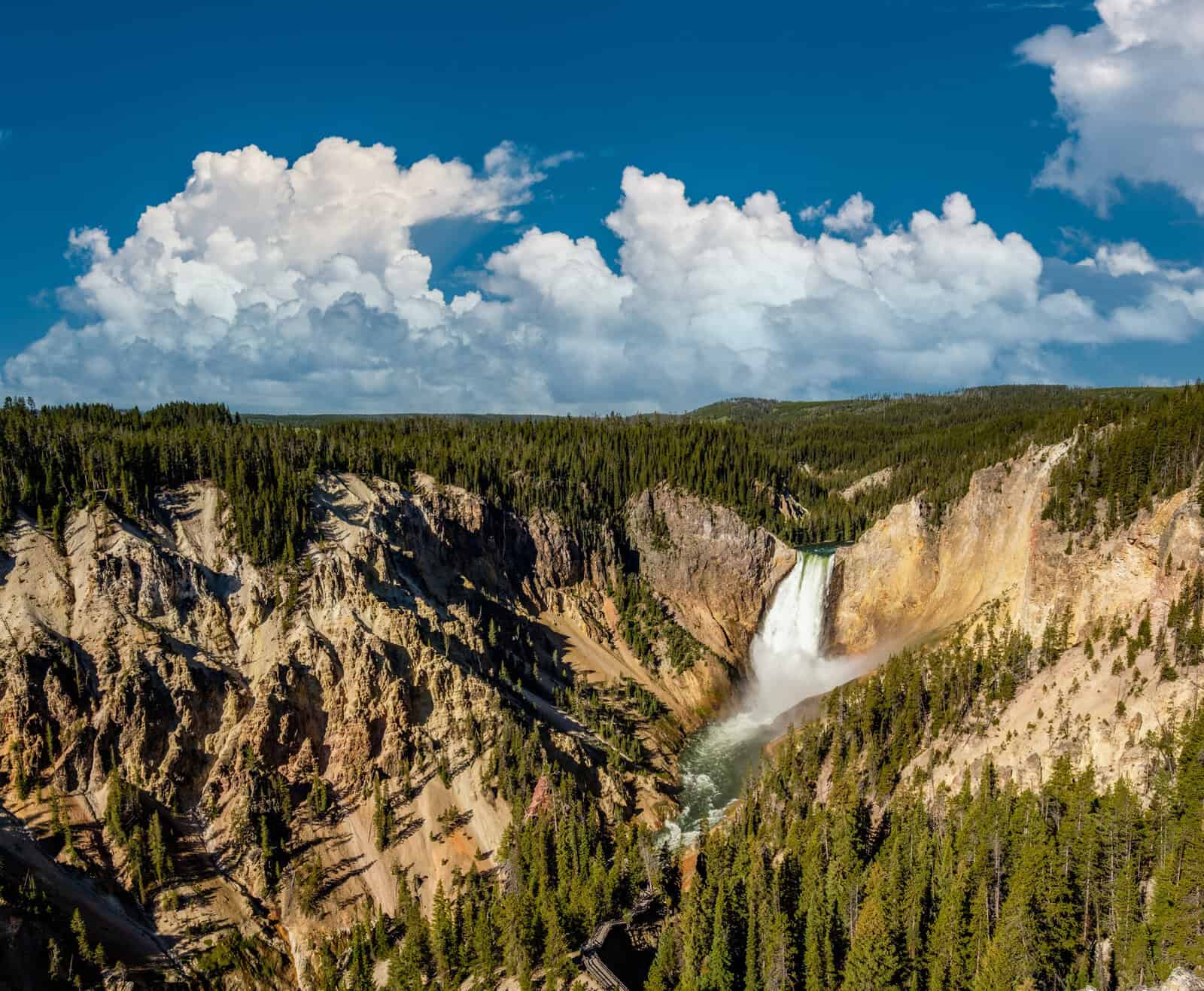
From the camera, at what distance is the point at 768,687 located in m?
103

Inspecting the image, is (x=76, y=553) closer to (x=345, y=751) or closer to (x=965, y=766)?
(x=345, y=751)

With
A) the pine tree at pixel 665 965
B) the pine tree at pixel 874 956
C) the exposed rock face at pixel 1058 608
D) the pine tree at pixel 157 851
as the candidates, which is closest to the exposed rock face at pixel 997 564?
the exposed rock face at pixel 1058 608

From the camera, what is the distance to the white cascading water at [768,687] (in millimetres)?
80375

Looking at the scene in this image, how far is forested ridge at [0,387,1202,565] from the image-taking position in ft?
240

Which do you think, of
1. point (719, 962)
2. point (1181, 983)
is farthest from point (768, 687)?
point (1181, 983)

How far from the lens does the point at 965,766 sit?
60.0 metres

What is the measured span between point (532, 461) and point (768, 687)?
139ft

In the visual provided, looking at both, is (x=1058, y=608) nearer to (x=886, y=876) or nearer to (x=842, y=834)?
(x=842, y=834)

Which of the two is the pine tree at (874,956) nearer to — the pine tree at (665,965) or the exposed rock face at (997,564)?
the pine tree at (665,965)

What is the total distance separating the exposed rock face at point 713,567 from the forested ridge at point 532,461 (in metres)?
3.66

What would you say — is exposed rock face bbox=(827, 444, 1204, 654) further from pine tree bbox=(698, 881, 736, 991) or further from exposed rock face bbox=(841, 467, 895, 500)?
exposed rock face bbox=(841, 467, 895, 500)

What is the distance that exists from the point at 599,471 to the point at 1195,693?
259 ft

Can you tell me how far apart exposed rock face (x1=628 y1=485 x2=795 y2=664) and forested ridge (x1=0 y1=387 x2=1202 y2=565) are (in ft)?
12.0

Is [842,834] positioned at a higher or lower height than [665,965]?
higher
